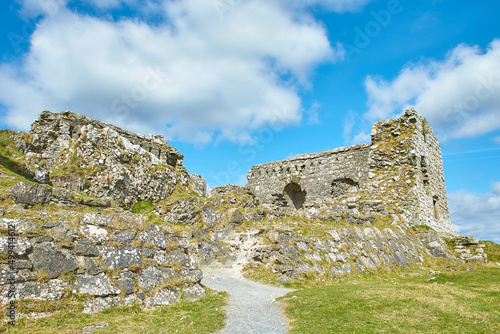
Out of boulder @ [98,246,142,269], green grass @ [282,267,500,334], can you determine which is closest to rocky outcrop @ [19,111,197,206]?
boulder @ [98,246,142,269]

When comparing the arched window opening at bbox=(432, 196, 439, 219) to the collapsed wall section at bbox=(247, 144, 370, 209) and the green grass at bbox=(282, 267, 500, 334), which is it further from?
the green grass at bbox=(282, 267, 500, 334)

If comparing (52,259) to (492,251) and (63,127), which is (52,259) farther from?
(492,251)

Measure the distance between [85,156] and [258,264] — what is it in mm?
10177

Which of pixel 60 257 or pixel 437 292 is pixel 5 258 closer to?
pixel 60 257

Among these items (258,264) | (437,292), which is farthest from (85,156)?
(437,292)

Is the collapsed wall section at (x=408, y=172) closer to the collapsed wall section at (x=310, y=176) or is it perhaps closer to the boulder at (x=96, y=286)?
the collapsed wall section at (x=310, y=176)

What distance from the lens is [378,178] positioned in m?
20.9

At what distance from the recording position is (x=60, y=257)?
631cm

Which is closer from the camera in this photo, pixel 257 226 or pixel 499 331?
pixel 499 331

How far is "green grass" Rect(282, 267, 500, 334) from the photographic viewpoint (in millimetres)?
6004

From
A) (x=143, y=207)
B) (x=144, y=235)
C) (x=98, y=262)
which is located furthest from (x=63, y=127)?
(x=98, y=262)

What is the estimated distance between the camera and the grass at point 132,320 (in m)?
5.29

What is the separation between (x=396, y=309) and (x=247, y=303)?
3.36 meters

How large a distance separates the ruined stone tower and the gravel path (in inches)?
334
